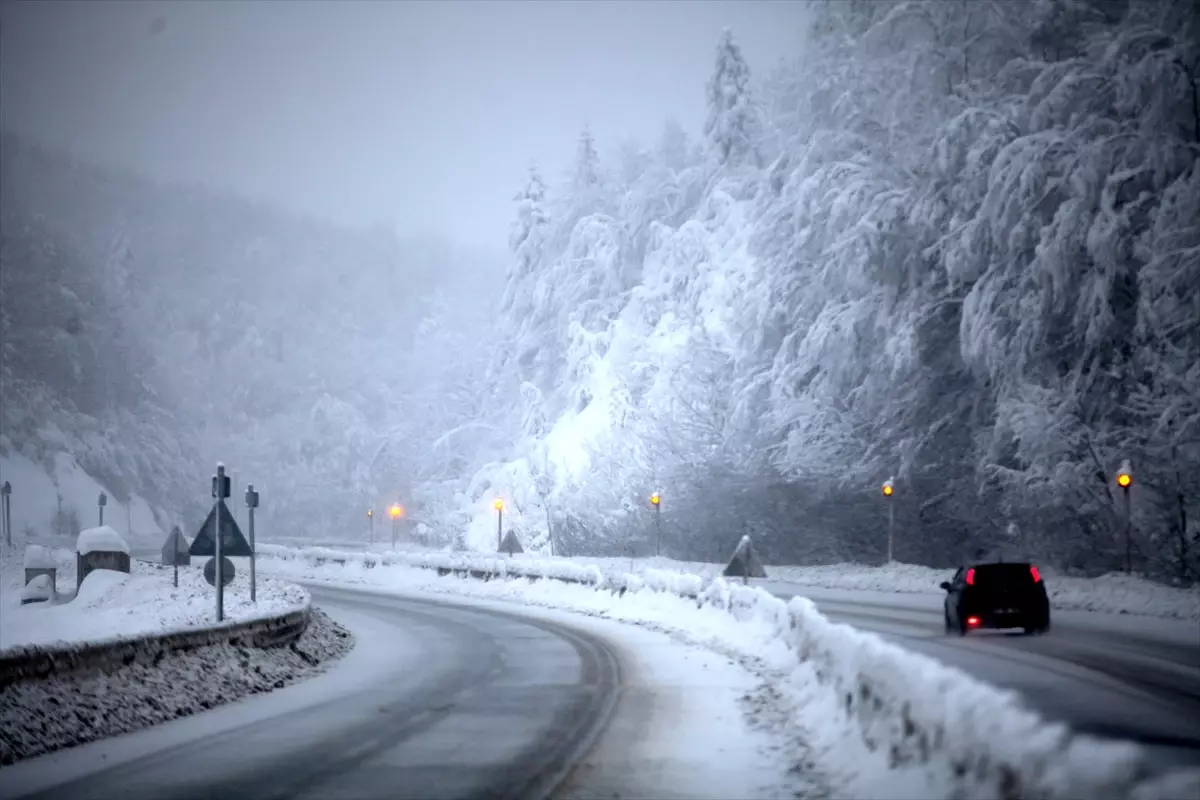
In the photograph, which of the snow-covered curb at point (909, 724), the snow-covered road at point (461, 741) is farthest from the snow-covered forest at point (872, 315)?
the snow-covered road at point (461, 741)

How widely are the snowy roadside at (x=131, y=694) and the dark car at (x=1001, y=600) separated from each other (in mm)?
11983

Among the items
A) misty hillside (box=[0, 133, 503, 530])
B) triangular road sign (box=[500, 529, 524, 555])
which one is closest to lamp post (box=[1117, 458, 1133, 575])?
triangular road sign (box=[500, 529, 524, 555])

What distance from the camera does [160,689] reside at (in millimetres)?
15148

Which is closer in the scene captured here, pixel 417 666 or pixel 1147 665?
pixel 1147 665

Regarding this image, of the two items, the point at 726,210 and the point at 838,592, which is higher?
the point at 726,210

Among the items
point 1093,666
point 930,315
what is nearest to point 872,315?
point 930,315

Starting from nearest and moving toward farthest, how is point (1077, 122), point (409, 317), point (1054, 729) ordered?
point (1054, 729) < point (1077, 122) < point (409, 317)

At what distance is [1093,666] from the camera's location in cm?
1812

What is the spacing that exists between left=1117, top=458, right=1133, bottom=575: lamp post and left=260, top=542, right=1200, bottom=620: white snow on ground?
1468 mm

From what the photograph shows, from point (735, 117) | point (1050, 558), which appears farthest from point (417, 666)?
point (735, 117)

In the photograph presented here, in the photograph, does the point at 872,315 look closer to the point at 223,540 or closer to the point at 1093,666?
the point at 1093,666

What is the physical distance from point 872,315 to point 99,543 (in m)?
31.4

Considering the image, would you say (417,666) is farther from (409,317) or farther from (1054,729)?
(409,317)

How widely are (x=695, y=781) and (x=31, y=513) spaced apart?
101m
